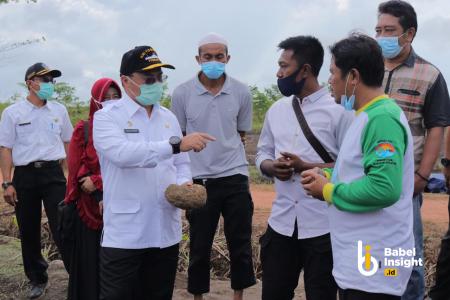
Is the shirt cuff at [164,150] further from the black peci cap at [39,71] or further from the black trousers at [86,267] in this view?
the black peci cap at [39,71]

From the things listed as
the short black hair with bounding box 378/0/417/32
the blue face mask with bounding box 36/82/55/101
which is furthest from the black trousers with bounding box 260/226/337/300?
the blue face mask with bounding box 36/82/55/101

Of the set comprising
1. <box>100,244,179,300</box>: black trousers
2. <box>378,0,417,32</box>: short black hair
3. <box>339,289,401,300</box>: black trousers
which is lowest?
<box>100,244,179,300</box>: black trousers

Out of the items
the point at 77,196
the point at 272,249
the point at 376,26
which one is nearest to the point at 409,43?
the point at 376,26

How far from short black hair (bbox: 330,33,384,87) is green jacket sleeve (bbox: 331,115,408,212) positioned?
27 centimetres

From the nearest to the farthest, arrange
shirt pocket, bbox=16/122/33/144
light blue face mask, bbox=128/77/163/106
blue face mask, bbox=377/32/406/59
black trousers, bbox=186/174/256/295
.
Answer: light blue face mask, bbox=128/77/163/106 → blue face mask, bbox=377/32/406/59 → black trousers, bbox=186/174/256/295 → shirt pocket, bbox=16/122/33/144

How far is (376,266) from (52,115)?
4.08m

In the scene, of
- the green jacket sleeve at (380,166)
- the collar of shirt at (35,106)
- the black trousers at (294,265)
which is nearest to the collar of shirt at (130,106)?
the black trousers at (294,265)

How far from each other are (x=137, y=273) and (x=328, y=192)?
148 cm

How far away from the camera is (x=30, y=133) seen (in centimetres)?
556

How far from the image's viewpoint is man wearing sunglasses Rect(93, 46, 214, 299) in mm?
3348

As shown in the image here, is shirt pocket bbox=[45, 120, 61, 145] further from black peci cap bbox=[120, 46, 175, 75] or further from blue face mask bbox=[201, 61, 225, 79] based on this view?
black peci cap bbox=[120, 46, 175, 75]

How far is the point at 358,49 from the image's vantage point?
2.68 m

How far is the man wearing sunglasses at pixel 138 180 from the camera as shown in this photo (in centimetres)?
335

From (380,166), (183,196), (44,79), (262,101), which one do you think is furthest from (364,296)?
(262,101)
